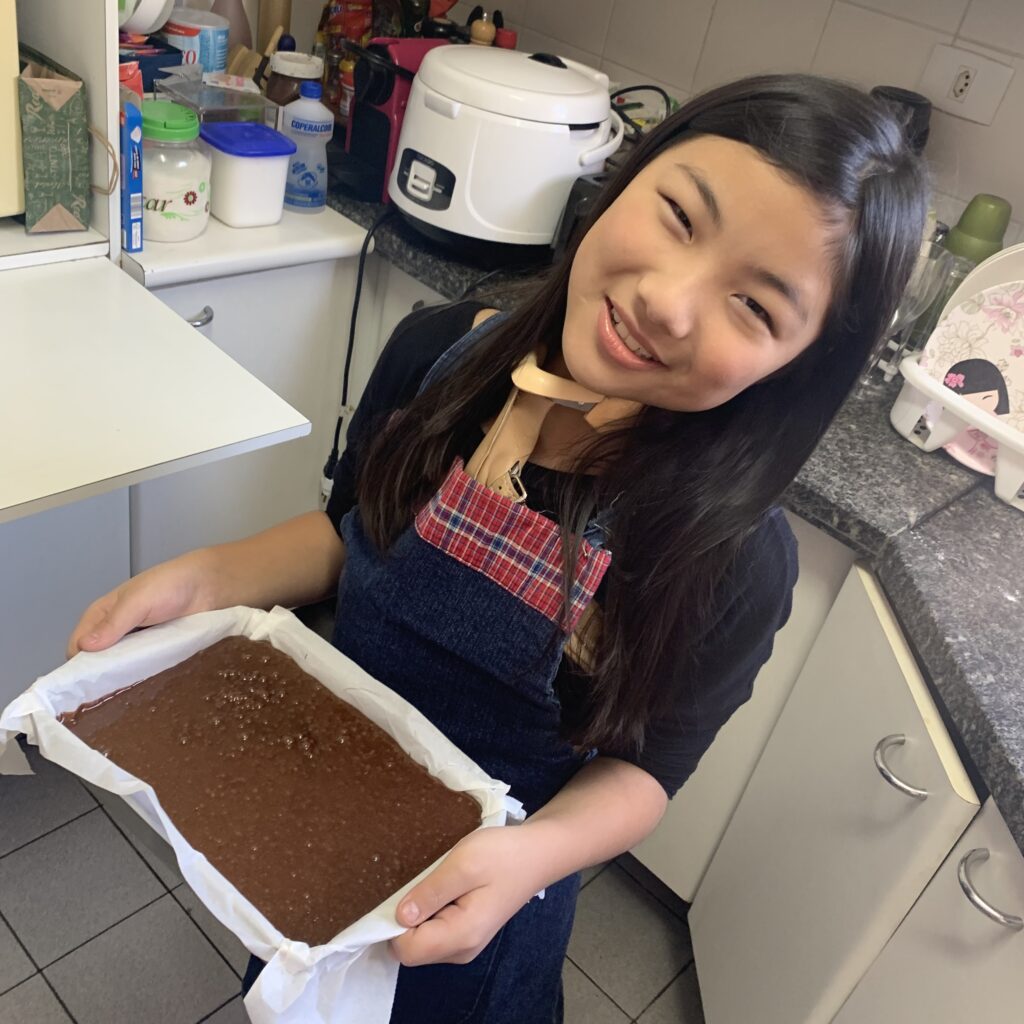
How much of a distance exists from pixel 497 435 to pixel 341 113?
3.66ft

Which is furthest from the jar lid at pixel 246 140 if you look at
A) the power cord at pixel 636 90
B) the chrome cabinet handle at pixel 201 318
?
the power cord at pixel 636 90

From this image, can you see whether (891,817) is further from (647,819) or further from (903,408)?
(903,408)

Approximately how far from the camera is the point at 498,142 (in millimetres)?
1307

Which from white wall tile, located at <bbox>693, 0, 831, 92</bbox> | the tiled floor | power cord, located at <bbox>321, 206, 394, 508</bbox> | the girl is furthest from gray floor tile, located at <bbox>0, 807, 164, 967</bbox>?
white wall tile, located at <bbox>693, 0, 831, 92</bbox>

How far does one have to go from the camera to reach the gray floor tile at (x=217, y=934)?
54.5 inches

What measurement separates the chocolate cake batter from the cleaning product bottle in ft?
Answer: 3.31

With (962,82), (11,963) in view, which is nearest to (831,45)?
(962,82)

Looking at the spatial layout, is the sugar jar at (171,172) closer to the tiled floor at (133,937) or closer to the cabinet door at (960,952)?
the tiled floor at (133,937)

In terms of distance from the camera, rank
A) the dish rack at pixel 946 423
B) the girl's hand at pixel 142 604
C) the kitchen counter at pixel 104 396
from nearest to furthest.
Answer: the girl's hand at pixel 142 604 → the kitchen counter at pixel 104 396 → the dish rack at pixel 946 423

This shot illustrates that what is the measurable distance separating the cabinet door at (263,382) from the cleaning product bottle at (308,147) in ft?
0.40

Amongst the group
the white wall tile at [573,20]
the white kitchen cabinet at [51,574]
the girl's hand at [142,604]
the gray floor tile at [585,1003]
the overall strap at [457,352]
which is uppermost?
the white wall tile at [573,20]

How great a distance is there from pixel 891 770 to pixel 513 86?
973 mm

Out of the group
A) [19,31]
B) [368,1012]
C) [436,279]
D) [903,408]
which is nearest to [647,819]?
[368,1012]

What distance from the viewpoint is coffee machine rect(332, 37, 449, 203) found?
146 cm
